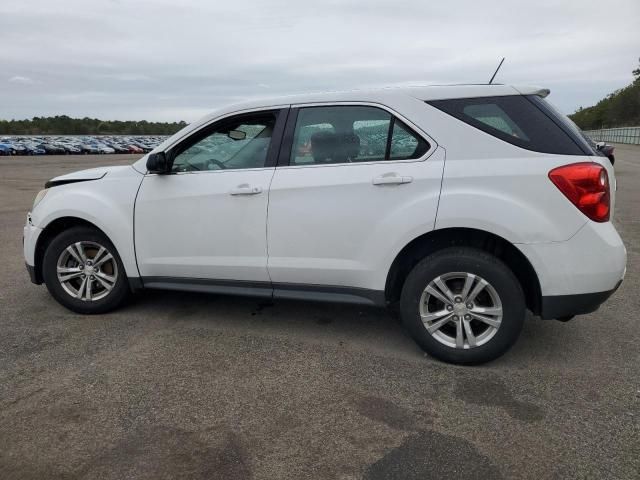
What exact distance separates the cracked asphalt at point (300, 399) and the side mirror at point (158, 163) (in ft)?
4.06

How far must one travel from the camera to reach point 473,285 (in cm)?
337

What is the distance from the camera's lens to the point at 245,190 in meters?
3.79

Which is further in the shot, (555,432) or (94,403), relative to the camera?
(94,403)

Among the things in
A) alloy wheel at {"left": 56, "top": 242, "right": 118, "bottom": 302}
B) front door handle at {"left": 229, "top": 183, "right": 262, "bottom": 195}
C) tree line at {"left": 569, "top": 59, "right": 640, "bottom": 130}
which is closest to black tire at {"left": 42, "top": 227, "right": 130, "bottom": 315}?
alloy wheel at {"left": 56, "top": 242, "right": 118, "bottom": 302}

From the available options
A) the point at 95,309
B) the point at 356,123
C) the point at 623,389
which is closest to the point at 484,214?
the point at 356,123

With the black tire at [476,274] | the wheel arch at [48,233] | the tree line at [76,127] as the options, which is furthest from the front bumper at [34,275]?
the tree line at [76,127]

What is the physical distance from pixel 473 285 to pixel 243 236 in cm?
162

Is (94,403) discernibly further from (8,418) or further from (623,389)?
(623,389)

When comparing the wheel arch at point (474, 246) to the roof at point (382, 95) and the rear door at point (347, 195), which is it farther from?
the roof at point (382, 95)

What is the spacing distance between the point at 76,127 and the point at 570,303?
147 meters

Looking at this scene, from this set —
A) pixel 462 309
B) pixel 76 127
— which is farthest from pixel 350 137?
pixel 76 127

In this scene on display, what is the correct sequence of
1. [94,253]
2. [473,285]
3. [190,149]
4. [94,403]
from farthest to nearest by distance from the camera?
[94,253] < [190,149] < [473,285] < [94,403]

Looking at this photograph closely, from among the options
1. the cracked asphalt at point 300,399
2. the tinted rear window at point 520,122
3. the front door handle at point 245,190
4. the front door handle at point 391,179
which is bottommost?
the cracked asphalt at point 300,399

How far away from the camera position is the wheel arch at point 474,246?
3.37m
